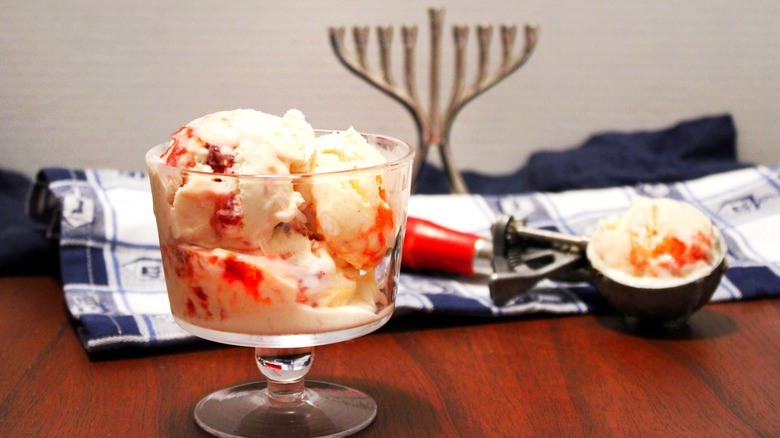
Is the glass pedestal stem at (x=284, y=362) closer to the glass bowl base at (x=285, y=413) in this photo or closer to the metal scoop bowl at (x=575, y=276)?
the glass bowl base at (x=285, y=413)

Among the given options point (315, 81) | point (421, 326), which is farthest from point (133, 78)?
point (421, 326)

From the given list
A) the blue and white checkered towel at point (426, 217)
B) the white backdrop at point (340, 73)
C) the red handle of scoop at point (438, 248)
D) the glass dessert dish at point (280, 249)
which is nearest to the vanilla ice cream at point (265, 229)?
the glass dessert dish at point (280, 249)

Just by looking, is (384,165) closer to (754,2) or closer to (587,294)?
(587,294)

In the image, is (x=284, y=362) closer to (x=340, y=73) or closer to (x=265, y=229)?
(x=265, y=229)

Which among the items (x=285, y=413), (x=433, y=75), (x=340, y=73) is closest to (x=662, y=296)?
(x=285, y=413)

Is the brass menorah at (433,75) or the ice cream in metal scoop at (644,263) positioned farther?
the brass menorah at (433,75)

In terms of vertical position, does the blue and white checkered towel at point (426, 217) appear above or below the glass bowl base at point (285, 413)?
below

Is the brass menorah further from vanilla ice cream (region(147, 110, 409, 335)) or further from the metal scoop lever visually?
vanilla ice cream (region(147, 110, 409, 335))
